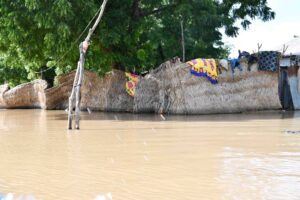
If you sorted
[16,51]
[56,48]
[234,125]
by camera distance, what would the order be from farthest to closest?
[16,51], [56,48], [234,125]

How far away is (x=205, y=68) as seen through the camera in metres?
12.5

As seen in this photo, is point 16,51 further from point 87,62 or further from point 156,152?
point 156,152

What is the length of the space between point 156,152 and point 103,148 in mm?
866

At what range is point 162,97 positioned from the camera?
12.8 m

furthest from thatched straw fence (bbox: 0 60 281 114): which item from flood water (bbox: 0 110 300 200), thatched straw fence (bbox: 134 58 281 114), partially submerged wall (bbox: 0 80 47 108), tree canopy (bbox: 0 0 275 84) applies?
flood water (bbox: 0 110 300 200)

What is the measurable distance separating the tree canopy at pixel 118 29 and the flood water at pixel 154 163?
139 inches

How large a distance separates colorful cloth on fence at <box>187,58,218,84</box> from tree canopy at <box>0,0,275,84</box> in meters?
1.57

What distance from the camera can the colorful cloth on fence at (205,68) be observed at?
12.4m

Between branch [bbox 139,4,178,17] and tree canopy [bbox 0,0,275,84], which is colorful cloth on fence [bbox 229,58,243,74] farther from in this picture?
branch [bbox 139,4,178,17]

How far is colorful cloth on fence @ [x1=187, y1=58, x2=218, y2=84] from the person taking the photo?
12414mm

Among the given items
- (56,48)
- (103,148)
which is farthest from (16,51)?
(103,148)

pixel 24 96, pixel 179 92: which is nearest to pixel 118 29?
pixel 179 92

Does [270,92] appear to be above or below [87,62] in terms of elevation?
below

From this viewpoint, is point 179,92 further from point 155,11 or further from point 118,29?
point 155,11
